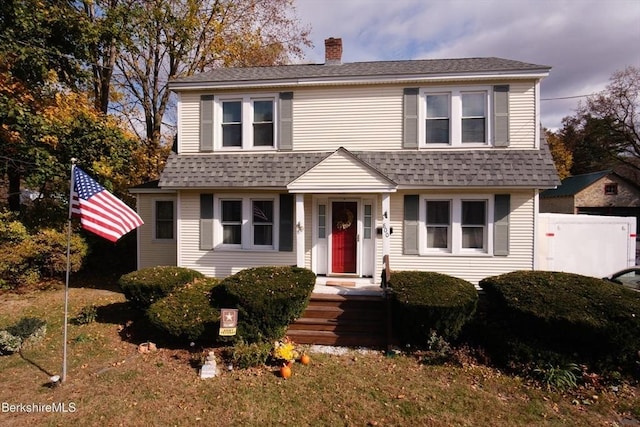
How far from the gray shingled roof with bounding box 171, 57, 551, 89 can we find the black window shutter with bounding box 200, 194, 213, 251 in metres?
3.50

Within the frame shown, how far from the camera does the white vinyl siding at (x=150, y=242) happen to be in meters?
11.3

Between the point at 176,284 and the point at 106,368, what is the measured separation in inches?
80.2

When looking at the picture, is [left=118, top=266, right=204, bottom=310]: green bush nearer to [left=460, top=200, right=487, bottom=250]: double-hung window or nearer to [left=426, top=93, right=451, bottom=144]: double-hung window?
[left=460, top=200, right=487, bottom=250]: double-hung window

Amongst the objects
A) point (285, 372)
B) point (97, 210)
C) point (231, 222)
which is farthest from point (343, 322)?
point (97, 210)

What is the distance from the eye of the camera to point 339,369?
5.59m

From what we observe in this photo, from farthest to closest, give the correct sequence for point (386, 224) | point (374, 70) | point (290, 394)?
1. point (374, 70)
2. point (386, 224)
3. point (290, 394)

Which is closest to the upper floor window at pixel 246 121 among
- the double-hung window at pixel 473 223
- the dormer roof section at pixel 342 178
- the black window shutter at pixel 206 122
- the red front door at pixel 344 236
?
the black window shutter at pixel 206 122

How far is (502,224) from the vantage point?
8.71 metres

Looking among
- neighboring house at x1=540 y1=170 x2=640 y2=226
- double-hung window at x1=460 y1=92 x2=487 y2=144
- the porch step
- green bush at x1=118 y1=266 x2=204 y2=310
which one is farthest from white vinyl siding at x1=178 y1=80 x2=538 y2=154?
neighboring house at x1=540 y1=170 x2=640 y2=226

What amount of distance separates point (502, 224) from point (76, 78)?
15.1 meters

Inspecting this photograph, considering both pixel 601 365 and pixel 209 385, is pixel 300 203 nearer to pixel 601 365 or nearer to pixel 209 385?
pixel 209 385

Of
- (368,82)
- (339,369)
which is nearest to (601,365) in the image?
(339,369)

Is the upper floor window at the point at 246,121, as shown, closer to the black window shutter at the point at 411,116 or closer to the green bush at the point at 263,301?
the black window shutter at the point at 411,116

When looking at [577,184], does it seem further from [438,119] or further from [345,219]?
[345,219]
